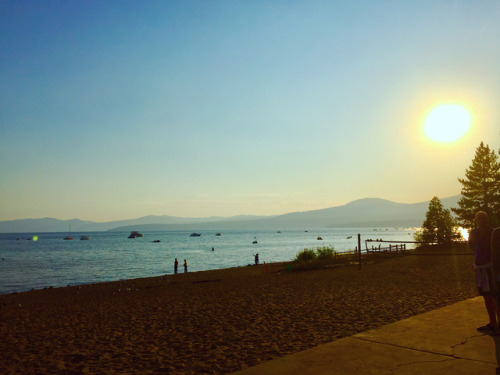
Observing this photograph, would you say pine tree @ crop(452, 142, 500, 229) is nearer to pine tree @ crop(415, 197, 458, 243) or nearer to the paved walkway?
pine tree @ crop(415, 197, 458, 243)

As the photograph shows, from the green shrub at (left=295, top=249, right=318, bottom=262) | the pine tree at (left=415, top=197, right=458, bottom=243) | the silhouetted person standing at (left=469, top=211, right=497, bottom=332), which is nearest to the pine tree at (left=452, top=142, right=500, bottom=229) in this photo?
the pine tree at (left=415, top=197, right=458, bottom=243)

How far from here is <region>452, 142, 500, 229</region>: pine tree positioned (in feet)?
162

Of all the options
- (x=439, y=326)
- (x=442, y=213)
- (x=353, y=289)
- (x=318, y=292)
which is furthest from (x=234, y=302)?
(x=442, y=213)

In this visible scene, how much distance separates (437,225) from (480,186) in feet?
26.4

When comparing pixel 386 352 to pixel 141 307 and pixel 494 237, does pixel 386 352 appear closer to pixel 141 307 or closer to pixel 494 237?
pixel 494 237

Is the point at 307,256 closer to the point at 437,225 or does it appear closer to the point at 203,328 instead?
the point at 437,225

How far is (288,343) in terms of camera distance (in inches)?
298

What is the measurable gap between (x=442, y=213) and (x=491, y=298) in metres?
49.5

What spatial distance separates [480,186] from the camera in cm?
5025

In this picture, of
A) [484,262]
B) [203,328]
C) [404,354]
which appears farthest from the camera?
[203,328]

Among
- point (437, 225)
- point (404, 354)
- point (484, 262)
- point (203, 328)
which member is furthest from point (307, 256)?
point (404, 354)

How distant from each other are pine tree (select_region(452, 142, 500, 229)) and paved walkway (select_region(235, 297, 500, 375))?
49.8 meters

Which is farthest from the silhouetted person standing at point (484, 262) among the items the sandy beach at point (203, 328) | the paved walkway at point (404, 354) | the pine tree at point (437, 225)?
the pine tree at point (437, 225)

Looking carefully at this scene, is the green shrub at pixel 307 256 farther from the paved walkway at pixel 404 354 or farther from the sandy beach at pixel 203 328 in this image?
the paved walkway at pixel 404 354
